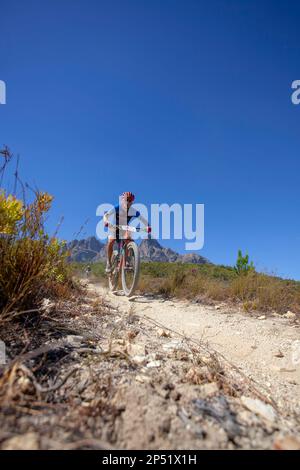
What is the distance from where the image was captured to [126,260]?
6.16 m

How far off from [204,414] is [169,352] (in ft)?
2.68

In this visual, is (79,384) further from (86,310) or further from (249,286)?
(249,286)

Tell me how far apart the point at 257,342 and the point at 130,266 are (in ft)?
12.1

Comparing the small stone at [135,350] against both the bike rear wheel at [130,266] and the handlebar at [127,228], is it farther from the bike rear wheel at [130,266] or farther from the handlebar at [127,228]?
the handlebar at [127,228]

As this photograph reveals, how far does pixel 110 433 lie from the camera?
99 centimetres

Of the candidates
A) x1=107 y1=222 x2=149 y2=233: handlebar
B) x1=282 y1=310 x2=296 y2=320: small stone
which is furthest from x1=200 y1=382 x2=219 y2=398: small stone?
x1=107 y1=222 x2=149 y2=233: handlebar

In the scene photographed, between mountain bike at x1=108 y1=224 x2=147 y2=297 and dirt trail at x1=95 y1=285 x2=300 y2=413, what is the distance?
1.94 metres

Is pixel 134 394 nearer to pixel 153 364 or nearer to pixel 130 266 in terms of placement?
pixel 153 364

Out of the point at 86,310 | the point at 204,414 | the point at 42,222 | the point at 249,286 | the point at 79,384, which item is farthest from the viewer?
the point at 249,286

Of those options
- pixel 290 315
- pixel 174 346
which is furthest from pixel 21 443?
pixel 290 315

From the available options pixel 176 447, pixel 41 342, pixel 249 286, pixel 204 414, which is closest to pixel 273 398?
pixel 204 414

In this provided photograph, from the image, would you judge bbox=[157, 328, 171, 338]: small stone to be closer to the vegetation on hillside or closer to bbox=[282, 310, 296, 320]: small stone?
the vegetation on hillside

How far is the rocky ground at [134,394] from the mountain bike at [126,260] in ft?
11.1

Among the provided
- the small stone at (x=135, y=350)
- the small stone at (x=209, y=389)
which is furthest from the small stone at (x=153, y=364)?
the small stone at (x=209, y=389)
